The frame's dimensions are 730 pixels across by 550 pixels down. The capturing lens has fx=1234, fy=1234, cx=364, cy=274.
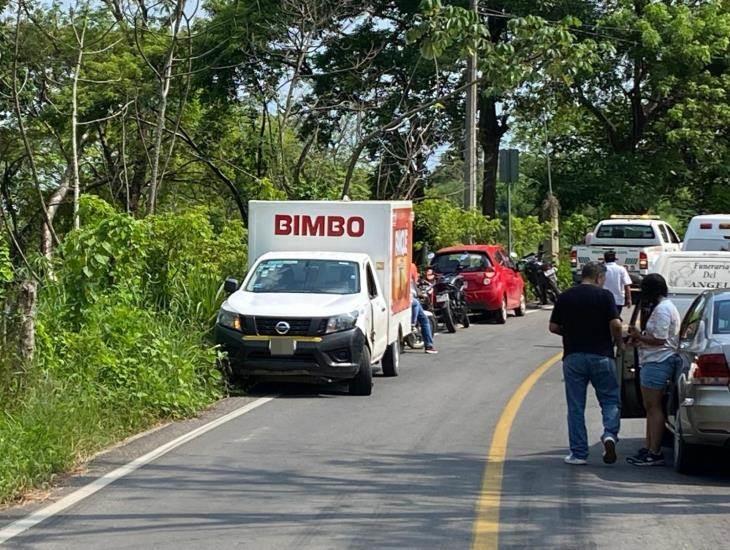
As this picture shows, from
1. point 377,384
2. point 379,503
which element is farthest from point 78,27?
point 379,503

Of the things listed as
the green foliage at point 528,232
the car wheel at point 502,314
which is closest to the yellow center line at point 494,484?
the car wheel at point 502,314

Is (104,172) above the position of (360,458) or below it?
above

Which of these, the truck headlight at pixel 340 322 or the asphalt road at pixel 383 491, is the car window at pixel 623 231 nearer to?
the truck headlight at pixel 340 322

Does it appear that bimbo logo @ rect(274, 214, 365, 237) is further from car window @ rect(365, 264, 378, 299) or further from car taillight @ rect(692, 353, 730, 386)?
car taillight @ rect(692, 353, 730, 386)

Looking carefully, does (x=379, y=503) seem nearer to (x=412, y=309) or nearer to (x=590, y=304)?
(x=590, y=304)

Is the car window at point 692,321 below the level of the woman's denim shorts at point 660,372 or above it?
above

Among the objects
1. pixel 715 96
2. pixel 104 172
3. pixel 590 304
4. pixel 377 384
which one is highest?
pixel 715 96

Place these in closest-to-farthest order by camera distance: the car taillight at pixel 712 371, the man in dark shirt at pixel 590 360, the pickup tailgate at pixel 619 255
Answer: the car taillight at pixel 712 371 → the man in dark shirt at pixel 590 360 → the pickup tailgate at pixel 619 255

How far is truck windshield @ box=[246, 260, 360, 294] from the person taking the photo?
1642cm

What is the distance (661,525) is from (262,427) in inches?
214

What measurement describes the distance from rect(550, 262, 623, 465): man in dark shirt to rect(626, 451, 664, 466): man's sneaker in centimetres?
30

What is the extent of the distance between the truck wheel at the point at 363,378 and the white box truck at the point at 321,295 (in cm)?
1

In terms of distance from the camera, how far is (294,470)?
10.4 meters

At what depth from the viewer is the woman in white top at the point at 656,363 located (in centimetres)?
1087
